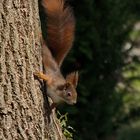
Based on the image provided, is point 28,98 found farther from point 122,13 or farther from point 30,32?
point 122,13

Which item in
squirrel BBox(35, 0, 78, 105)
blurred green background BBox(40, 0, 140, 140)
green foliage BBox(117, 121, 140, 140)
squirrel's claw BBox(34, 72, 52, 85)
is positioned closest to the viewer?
squirrel's claw BBox(34, 72, 52, 85)

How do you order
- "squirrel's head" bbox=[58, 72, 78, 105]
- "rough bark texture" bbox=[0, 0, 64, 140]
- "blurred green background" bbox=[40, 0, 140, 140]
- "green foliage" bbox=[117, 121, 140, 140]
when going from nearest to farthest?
1. "rough bark texture" bbox=[0, 0, 64, 140]
2. "squirrel's head" bbox=[58, 72, 78, 105]
3. "blurred green background" bbox=[40, 0, 140, 140]
4. "green foliage" bbox=[117, 121, 140, 140]

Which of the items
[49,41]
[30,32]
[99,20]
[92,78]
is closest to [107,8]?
[99,20]

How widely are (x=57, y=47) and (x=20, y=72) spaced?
0.91m

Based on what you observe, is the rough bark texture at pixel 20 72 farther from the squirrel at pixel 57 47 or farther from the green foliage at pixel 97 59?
the green foliage at pixel 97 59

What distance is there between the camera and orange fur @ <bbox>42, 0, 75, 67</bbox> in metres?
5.46

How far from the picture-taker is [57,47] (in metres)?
5.59

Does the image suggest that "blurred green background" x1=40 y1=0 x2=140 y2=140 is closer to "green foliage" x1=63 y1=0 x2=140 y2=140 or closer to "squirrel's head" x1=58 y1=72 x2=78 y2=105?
"green foliage" x1=63 y1=0 x2=140 y2=140

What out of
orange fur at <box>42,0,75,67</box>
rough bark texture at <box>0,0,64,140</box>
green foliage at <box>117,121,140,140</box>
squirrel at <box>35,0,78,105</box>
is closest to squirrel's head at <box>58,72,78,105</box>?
squirrel at <box>35,0,78,105</box>

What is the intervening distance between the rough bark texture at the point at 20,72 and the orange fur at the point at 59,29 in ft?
1.96

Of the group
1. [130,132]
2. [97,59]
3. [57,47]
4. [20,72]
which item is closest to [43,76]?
[20,72]

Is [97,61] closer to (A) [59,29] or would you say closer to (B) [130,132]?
(A) [59,29]

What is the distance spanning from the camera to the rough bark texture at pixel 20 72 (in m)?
4.69

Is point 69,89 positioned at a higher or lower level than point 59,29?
lower
